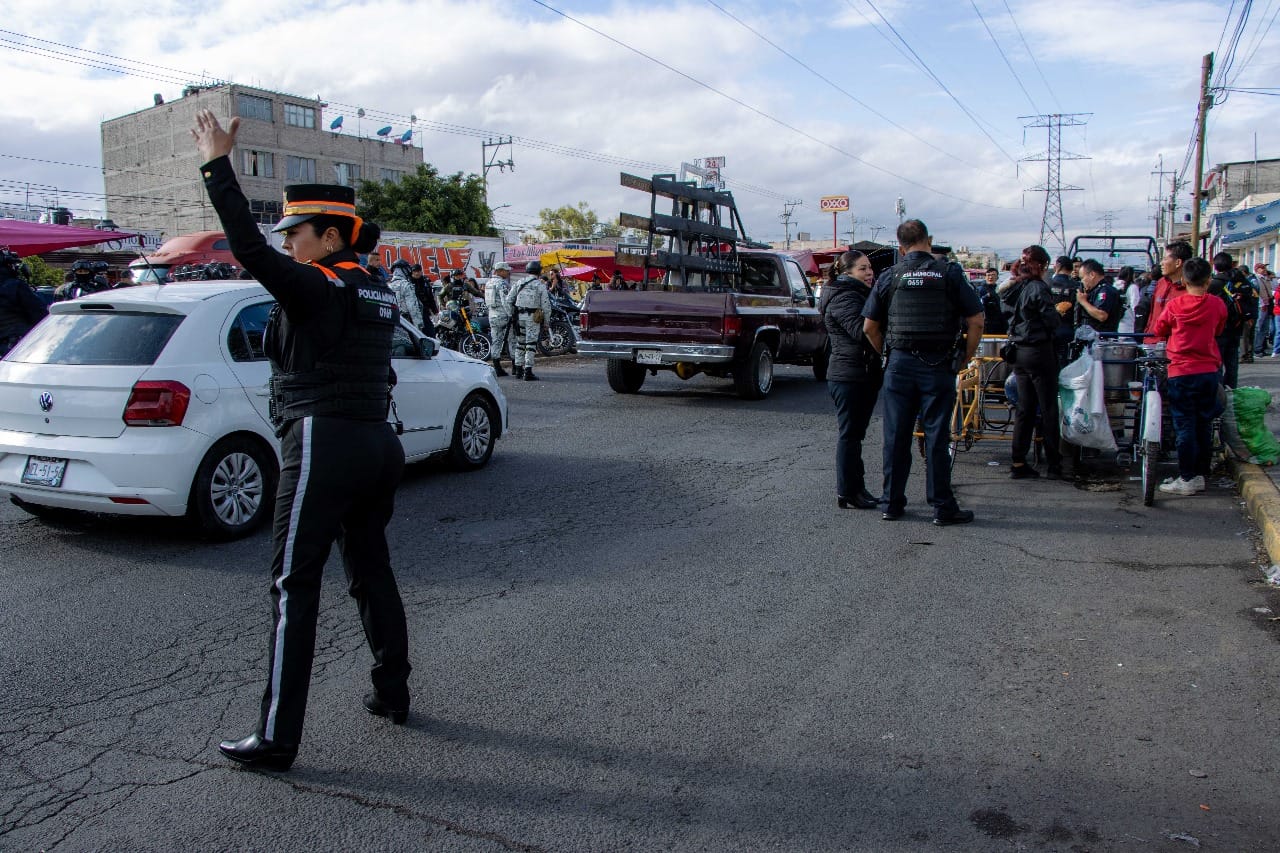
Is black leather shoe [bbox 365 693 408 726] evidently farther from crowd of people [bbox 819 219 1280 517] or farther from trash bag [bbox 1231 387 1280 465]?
trash bag [bbox 1231 387 1280 465]

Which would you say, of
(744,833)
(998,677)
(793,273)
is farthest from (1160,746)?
(793,273)

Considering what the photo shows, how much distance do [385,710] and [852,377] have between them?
473 centimetres

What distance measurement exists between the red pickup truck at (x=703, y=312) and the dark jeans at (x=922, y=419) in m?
5.90

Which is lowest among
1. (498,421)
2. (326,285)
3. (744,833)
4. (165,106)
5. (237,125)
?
(744,833)

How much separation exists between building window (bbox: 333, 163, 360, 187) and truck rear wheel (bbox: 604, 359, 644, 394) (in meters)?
65.9

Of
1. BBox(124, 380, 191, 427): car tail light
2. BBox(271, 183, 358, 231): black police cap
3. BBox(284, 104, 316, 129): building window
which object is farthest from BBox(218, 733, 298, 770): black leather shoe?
BBox(284, 104, 316, 129): building window

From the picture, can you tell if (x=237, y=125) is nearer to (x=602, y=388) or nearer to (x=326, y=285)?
(x=326, y=285)

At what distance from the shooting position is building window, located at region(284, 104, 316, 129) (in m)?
72.5

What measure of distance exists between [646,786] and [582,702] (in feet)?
2.40

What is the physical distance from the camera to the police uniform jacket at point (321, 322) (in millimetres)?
3180

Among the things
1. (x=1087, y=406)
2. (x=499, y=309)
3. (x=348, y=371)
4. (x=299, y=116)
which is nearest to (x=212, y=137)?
(x=348, y=371)

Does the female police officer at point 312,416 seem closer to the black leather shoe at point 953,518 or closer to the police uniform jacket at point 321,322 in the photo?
the police uniform jacket at point 321,322

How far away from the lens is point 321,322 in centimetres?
341

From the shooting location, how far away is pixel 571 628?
495 cm
